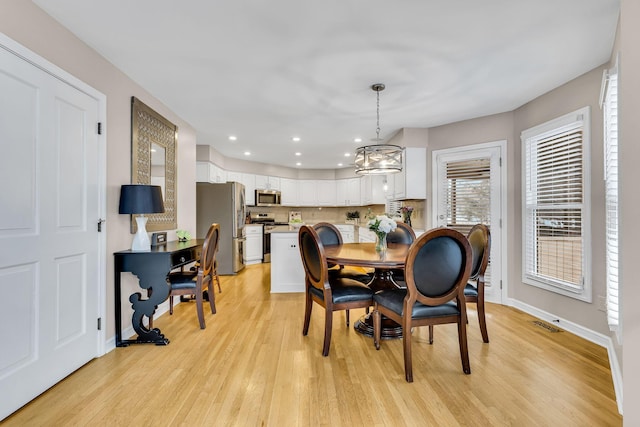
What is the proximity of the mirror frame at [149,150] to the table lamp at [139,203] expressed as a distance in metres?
0.27

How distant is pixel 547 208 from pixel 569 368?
167 centimetres

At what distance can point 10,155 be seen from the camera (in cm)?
178

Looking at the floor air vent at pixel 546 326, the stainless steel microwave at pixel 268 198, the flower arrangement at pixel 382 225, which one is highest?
the stainless steel microwave at pixel 268 198

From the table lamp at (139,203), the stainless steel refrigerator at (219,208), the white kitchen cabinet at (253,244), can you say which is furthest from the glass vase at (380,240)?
the white kitchen cabinet at (253,244)

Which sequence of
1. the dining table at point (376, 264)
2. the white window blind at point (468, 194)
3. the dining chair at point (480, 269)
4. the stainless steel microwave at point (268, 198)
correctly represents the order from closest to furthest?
the dining table at point (376, 264) → the dining chair at point (480, 269) → the white window blind at point (468, 194) → the stainless steel microwave at point (268, 198)

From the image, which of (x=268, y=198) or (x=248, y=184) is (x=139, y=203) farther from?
(x=268, y=198)

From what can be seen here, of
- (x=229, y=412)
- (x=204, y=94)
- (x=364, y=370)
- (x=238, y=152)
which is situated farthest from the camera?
(x=238, y=152)

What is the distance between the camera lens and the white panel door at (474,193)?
13.1 feet

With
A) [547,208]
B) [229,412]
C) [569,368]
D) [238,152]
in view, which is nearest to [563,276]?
[547,208]

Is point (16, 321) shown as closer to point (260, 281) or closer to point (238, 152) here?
point (260, 281)

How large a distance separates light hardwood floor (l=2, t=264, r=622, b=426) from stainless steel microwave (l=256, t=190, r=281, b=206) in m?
4.45

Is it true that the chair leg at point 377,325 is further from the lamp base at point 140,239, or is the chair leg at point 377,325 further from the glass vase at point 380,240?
the lamp base at point 140,239

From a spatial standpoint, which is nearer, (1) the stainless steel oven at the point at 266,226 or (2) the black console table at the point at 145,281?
(2) the black console table at the point at 145,281

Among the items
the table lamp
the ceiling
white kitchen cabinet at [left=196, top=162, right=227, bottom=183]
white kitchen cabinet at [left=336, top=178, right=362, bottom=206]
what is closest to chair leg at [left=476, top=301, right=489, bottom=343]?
the ceiling
